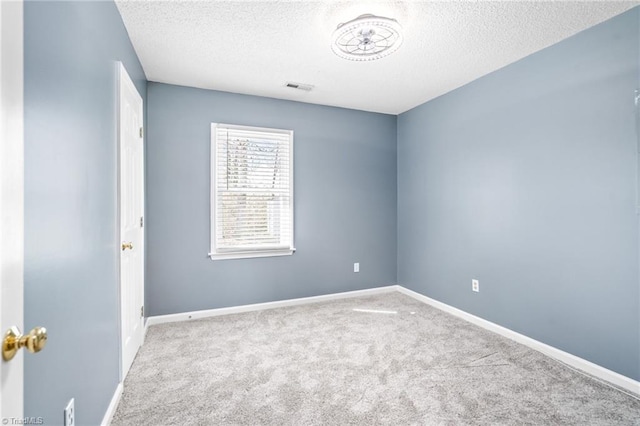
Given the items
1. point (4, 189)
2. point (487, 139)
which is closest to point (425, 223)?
point (487, 139)

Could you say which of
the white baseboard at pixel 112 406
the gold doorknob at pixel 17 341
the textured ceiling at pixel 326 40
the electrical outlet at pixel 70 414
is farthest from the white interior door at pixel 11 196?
the textured ceiling at pixel 326 40

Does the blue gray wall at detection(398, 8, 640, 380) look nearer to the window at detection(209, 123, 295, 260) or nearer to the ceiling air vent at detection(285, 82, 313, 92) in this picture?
the ceiling air vent at detection(285, 82, 313, 92)

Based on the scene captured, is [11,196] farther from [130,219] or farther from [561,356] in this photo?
[561,356]

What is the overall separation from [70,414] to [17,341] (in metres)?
0.83

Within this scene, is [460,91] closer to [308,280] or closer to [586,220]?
[586,220]

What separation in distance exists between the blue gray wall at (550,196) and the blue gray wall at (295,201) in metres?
0.80

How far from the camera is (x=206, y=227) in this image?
3.47m

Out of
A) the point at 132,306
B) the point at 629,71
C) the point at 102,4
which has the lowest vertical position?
the point at 132,306

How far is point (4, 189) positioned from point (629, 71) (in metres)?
3.21

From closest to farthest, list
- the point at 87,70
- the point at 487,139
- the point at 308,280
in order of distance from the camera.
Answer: the point at 87,70, the point at 487,139, the point at 308,280

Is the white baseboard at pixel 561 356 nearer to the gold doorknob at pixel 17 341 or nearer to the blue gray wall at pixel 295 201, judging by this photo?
the blue gray wall at pixel 295 201

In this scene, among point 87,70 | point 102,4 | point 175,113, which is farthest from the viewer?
point 175,113

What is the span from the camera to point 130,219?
238 centimetres

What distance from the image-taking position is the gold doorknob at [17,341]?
68 cm
